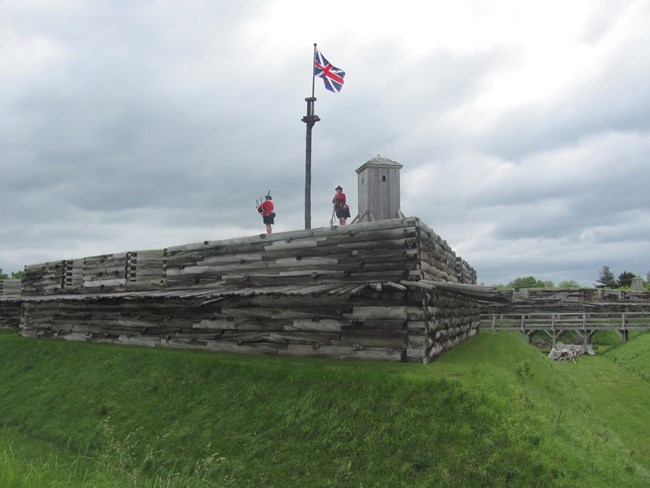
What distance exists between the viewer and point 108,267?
20.6 meters

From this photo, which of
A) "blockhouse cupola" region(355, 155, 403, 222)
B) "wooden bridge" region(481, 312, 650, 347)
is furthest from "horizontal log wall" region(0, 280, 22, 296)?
"wooden bridge" region(481, 312, 650, 347)

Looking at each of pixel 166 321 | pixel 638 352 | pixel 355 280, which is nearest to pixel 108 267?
pixel 166 321

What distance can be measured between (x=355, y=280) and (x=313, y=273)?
1.24 meters

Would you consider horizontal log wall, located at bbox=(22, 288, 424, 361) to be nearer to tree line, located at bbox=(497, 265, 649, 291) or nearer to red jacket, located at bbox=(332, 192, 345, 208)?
red jacket, located at bbox=(332, 192, 345, 208)

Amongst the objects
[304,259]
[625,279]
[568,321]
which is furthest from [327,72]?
[625,279]

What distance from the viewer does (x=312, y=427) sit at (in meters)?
9.09

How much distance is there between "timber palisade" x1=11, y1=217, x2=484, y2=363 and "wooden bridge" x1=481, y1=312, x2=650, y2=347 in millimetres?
11755

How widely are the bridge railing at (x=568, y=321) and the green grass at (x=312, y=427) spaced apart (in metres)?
13.1

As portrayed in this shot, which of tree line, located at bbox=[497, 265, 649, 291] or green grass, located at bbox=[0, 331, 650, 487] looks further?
tree line, located at bbox=[497, 265, 649, 291]

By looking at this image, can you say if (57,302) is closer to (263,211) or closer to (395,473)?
(263,211)

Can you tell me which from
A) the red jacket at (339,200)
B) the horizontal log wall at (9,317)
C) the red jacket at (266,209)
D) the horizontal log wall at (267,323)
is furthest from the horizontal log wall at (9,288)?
the red jacket at (339,200)

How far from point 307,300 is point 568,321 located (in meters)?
21.9

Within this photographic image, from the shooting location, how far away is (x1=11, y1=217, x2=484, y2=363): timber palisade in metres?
10.8

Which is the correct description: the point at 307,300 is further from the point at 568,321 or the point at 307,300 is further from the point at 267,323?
the point at 568,321
